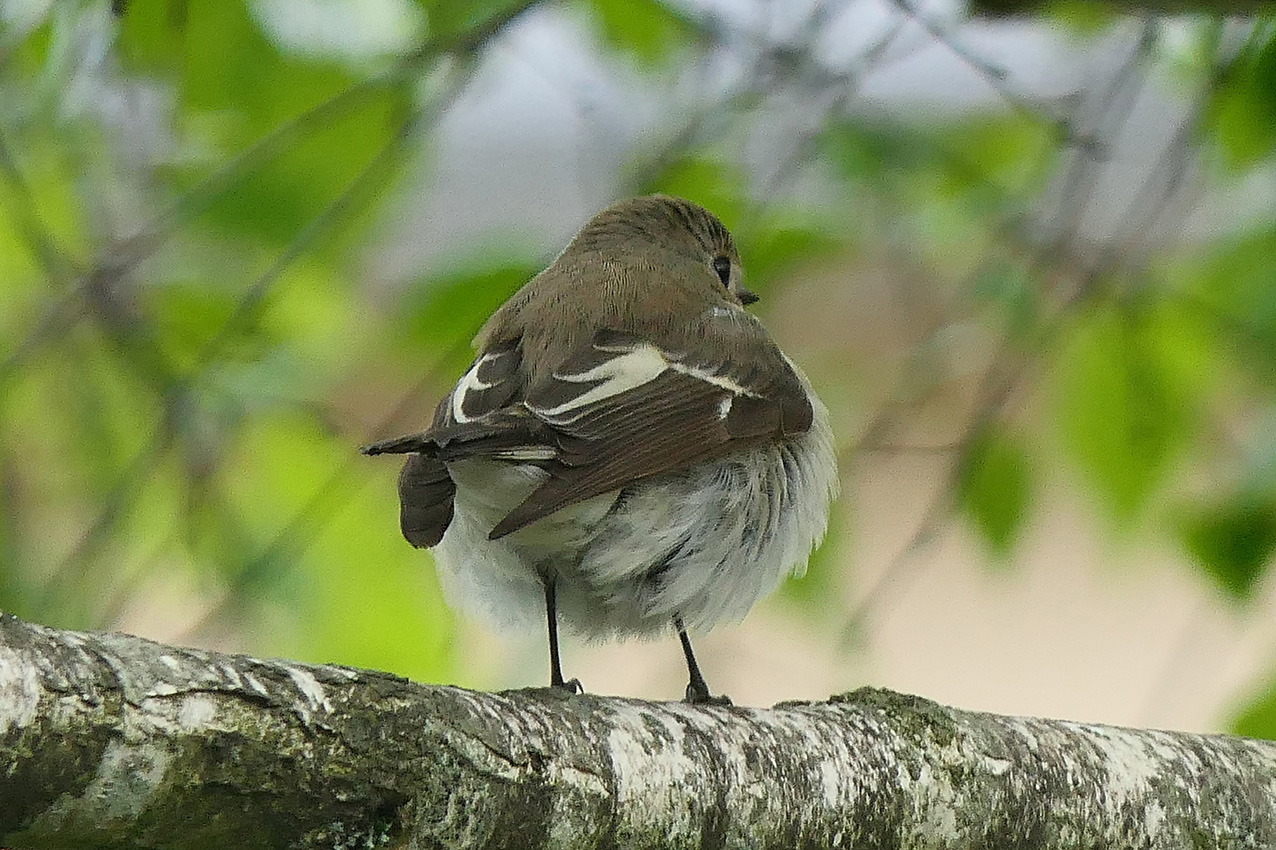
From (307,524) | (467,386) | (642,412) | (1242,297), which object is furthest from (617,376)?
(1242,297)

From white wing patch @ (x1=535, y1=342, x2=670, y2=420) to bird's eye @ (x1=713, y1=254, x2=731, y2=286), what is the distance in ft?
3.22

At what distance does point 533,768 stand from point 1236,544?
188 cm

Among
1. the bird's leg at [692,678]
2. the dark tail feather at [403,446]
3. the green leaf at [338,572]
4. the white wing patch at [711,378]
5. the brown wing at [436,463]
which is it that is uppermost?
the dark tail feather at [403,446]

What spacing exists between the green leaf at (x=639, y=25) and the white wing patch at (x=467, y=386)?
86 centimetres

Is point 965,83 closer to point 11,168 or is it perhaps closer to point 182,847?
point 11,168

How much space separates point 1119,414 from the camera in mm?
3486

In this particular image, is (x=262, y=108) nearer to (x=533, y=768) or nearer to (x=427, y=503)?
(x=427, y=503)

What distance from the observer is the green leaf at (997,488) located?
3.51 meters

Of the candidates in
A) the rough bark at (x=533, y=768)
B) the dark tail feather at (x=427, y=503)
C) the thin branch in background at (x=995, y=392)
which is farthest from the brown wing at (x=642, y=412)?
the rough bark at (x=533, y=768)

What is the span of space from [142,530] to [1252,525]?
8.54 feet

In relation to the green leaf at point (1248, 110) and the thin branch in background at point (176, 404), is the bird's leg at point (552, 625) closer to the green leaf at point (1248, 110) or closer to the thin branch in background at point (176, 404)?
the thin branch in background at point (176, 404)

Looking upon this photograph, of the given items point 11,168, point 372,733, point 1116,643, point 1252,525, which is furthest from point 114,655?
point 1116,643

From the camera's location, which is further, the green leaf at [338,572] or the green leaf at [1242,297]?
the green leaf at [338,572]

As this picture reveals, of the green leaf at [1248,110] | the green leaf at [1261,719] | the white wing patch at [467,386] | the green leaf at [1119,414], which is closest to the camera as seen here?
the green leaf at [1261,719]
